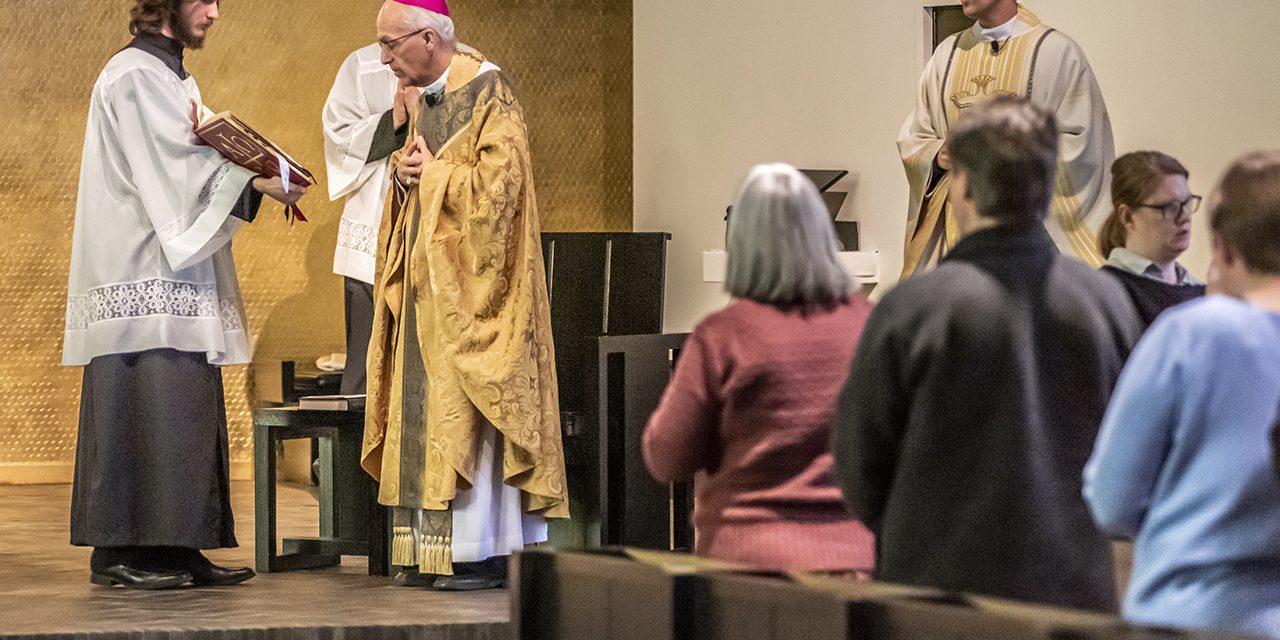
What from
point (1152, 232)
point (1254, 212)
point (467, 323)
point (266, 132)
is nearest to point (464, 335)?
point (467, 323)

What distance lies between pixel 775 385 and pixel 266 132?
6.41 m

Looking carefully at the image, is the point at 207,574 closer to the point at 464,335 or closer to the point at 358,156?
the point at 464,335

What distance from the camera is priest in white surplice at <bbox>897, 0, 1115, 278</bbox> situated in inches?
190

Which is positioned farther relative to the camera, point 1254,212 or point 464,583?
point 464,583

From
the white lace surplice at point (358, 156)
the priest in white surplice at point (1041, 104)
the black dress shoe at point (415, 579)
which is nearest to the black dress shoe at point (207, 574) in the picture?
the black dress shoe at point (415, 579)

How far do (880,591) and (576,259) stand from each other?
14.0ft

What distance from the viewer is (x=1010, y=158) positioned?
2494 mm

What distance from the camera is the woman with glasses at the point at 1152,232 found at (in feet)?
12.7

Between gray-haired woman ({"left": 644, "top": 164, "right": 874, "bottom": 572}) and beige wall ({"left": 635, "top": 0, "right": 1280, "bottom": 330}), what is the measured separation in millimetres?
2790

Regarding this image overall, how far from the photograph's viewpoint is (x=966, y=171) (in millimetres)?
2545

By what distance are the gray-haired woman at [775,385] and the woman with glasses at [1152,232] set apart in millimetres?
1320

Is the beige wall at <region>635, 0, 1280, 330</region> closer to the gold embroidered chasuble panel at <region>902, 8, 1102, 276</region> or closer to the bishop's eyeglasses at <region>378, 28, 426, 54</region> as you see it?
the gold embroidered chasuble panel at <region>902, 8, 1102, 276</region>

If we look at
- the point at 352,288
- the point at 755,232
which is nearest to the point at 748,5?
the point at 352,288

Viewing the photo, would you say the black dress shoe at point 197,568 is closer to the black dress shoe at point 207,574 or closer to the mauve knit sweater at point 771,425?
the black dress shoe at point 207,574
